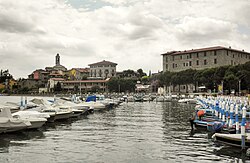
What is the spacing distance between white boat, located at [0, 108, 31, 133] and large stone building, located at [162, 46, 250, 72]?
117 m

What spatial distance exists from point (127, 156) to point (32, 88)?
180 m

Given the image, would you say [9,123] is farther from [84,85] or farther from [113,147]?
[84,85]

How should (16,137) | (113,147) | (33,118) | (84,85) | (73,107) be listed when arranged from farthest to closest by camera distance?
(84,85), (73,107), (33,118), (16,137), (113,147)

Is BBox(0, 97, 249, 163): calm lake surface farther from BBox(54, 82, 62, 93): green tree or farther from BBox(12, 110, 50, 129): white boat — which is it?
BBox(54, 82, 62, 93): green tree

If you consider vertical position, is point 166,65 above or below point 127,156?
above

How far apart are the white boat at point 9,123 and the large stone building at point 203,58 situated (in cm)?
11684

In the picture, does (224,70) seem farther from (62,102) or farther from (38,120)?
(38,120)

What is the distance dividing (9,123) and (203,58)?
121728 mm

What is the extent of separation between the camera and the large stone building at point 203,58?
13212 centimetres

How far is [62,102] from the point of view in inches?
1772

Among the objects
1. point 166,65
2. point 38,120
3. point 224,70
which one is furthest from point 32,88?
point 38,120

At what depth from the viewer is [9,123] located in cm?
2362

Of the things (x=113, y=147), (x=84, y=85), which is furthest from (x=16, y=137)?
(x=84, y=85)

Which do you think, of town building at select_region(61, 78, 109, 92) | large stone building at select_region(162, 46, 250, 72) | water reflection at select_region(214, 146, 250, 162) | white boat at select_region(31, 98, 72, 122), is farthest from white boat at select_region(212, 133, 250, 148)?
town building at select_region(61, 78, 109, 92)
